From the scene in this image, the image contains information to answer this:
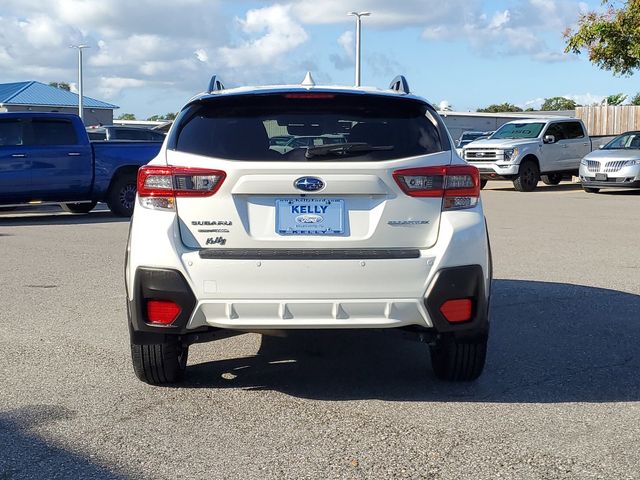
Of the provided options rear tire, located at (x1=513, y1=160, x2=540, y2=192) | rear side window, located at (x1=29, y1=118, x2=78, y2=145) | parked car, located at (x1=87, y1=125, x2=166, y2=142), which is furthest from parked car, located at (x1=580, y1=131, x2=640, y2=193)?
rear side window, located at (x1=29, y1=118, x2=78, y2=145)

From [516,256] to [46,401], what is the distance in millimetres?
7430

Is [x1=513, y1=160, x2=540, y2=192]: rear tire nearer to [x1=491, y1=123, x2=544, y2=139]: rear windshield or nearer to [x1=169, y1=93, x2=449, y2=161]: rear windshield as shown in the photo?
[x1=491, y1=123, x2=544, y2=139]: rear windshield

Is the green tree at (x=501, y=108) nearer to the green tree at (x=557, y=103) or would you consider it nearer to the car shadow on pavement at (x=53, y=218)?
the green tree at (x=557, y=103)

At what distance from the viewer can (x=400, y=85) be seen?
622 centimetres

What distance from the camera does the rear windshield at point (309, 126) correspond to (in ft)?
17.2

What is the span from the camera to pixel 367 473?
4.25m

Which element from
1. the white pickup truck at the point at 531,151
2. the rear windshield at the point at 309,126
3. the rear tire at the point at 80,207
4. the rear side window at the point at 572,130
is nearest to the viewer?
the rear windshield at the point at 309,126

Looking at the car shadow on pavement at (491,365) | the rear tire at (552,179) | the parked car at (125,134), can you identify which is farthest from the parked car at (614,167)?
the car shadow on pavement at (491,365)

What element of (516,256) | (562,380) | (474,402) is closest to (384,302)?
(474,402)

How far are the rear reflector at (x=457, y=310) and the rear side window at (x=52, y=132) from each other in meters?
13.6

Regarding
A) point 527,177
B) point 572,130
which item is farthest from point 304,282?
point 572,130

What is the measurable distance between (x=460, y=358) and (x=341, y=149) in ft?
4.77

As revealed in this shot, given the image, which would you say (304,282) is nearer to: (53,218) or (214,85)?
(214,85)

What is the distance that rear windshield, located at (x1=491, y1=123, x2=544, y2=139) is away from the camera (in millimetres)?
26870
